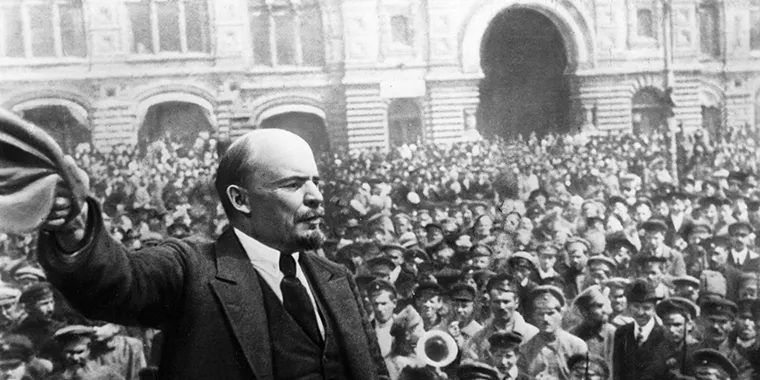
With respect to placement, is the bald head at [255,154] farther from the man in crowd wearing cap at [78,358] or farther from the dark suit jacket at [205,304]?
the man in crowd wearing cap at [78,358]

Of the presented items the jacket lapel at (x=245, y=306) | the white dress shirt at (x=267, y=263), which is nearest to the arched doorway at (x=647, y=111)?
the white dress shirt at (x=267, y=263)

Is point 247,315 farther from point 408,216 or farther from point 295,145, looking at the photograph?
point 408,216

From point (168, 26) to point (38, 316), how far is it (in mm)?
1667

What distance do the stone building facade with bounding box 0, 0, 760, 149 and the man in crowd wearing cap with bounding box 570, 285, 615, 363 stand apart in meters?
1.06

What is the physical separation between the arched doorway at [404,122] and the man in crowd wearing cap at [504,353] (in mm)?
1245

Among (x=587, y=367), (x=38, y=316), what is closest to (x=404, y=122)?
(x=587, y=367)

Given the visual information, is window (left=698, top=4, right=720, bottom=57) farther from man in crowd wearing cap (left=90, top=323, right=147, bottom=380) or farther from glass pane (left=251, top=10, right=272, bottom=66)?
man in crowd wearing cap (left=90, top=323, right=147, bottom=380)

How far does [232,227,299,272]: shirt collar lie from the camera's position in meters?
2.89

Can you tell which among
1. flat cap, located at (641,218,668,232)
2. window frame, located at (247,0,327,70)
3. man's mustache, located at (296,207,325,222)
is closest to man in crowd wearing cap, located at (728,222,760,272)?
flat cap, located at (641,218,668,232)

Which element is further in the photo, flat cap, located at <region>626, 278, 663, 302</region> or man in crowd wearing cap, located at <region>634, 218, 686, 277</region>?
man in crowd wearing cap, located at <region>634, 218, 686, 277</region>

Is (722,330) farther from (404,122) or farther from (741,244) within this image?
(404,122)

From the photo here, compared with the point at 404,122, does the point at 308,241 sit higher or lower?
lower

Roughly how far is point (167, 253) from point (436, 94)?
2.81 metres

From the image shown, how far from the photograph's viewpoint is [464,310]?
4973 mm
